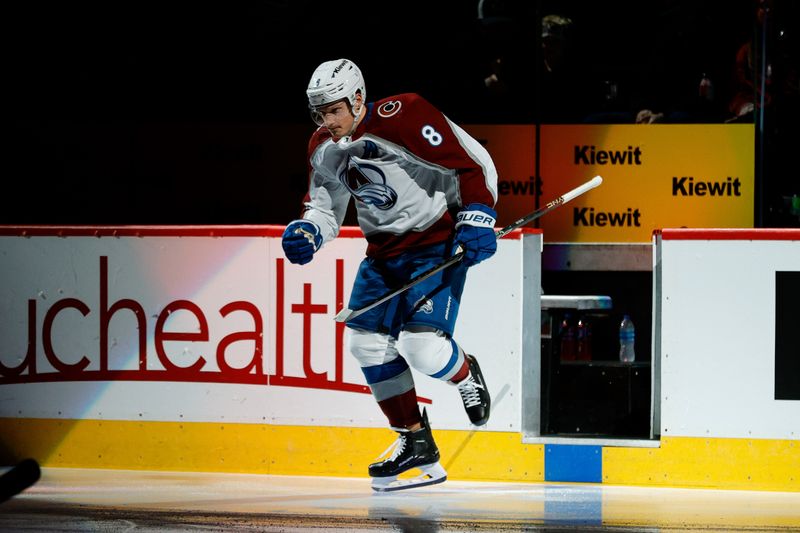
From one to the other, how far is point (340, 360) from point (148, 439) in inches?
39.6

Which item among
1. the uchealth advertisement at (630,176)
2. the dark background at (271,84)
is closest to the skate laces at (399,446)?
the uchealth advertisement at (630,176)

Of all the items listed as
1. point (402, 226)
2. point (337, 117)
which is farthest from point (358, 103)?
point (402, 226)

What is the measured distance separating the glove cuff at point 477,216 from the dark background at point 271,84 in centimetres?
330

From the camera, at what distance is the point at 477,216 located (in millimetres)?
4906

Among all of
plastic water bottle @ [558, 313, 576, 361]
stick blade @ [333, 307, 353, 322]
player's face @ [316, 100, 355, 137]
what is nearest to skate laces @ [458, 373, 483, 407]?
stick blade @ [333, 307, 353, 322]

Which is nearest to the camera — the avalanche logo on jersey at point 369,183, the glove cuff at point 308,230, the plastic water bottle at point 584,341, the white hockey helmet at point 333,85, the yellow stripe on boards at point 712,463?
the white hockey helmet at point 333,85

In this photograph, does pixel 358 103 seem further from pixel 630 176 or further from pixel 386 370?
pixel 630 176

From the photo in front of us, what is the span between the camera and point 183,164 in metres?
8.34

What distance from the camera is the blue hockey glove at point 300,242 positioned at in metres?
5.05

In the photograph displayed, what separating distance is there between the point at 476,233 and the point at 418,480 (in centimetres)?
113

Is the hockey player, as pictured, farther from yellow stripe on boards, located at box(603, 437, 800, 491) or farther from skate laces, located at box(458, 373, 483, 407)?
yellow stripe on boards, located at box(603, 437, 800, 491)

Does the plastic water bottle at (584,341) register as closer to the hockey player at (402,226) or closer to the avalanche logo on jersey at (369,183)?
the hockey player at (402,226)

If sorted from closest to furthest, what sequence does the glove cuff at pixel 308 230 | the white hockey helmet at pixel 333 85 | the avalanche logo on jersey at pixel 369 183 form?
1. the white hockey helmet at pixel 333 85
2. the avalanche logo on jersey at pixel 369 183
3. the glove cuff at pixel 308 230

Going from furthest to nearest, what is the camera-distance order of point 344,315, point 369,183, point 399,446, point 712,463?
point 712,463 < point 399,446 < point 344,315 < point 369,183
